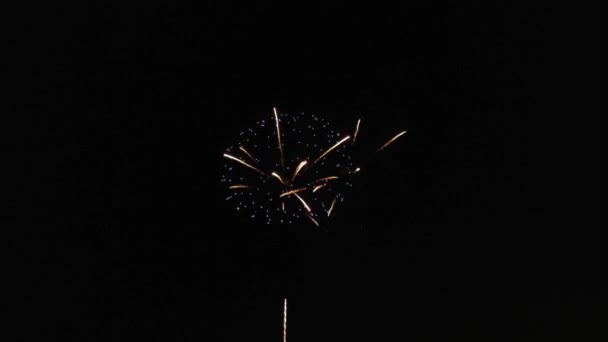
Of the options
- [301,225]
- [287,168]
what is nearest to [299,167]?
[287,168]

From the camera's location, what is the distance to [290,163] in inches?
132

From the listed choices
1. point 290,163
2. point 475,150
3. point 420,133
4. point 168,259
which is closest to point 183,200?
point 168,259

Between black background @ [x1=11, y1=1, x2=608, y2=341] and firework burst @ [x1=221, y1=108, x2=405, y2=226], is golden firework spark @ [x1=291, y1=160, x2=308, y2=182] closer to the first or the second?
firework burst @ [x1=221, y1=108, x2=405, y2=226]

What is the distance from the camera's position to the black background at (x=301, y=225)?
338 centimetres

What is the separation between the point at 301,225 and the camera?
3.55m

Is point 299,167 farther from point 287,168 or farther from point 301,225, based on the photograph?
point 301,225

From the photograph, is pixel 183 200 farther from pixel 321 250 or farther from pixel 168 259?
pixel 321 250

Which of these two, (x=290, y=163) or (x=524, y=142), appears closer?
(x=290, y=163)

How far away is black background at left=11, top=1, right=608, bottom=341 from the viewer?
338 centimetres

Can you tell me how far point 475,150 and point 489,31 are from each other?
1.64 ft

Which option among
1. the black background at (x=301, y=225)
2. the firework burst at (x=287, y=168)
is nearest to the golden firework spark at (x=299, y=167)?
the firework burst at (x=287, y=168)

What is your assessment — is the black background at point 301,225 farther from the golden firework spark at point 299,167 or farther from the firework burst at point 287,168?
the golden firework spark at point 299,167

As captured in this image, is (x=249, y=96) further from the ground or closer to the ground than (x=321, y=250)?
further from the ground

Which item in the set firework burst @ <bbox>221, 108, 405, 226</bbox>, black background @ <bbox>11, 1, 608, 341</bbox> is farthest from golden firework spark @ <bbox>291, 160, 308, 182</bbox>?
black background @ <bbox>11, 1, 608, 341</bbox>
